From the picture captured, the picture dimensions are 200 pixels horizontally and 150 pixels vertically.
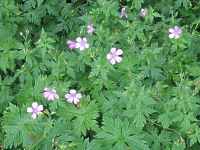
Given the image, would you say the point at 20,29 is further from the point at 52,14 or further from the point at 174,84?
the point at 174,84

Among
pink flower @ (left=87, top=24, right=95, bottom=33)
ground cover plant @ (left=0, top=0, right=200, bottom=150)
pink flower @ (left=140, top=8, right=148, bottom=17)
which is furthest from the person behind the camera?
pink flower @ (left=140, top=8, right=148, bottom=17)

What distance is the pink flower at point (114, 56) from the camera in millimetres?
3406

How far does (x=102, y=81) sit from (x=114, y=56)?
0.66 feet

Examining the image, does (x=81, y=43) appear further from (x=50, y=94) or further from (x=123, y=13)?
(x=123, y=13)

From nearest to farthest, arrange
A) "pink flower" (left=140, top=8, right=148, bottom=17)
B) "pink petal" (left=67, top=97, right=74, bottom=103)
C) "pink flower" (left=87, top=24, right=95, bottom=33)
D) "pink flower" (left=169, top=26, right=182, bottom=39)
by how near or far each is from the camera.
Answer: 1. "pink petal" (left=67, top=97, right=74, bottom=103)
2. "pink flower" (left=169, top=26, right=182, bottom=39)
3. "pink flower" (left=87, top=24, right=95, bottom=33)
4. "pink flower" (left=140, top=8, right=148, bottom=17)

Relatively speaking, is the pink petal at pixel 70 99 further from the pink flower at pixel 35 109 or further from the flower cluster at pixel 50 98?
the pink flower at pixel 35 109

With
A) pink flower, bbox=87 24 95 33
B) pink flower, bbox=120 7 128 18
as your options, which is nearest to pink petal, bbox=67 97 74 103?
pink flower, bbox=87 24 95 33

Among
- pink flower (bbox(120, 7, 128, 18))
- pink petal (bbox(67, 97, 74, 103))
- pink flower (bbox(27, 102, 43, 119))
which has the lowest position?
pink flower (bbox(27, 102, 43, 119))

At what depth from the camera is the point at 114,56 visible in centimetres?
344

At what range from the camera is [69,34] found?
13.4 ft

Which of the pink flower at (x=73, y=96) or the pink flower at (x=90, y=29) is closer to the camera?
the pink flower at (x=73, y=96)

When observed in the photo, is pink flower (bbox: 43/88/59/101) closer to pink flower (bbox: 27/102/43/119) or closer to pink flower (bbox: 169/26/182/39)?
pink flower (bbox: 27/102/43/119)

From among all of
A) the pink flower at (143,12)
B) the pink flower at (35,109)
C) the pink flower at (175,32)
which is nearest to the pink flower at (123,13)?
the pink flower at (143,12)

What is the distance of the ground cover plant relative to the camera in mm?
3150
